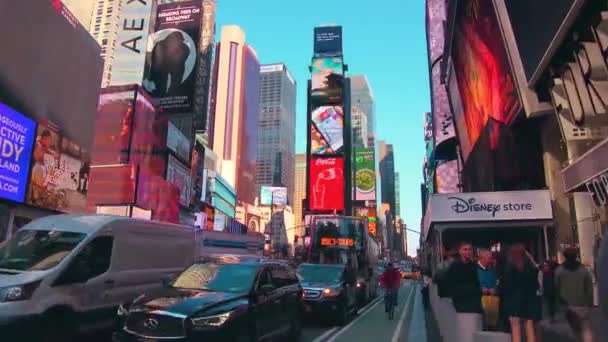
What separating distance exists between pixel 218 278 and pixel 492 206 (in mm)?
15876

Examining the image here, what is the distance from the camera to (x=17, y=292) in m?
6.54

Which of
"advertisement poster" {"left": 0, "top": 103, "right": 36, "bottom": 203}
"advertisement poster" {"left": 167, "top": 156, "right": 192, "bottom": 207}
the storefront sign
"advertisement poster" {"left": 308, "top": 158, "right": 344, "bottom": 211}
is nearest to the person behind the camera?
the storefront sign

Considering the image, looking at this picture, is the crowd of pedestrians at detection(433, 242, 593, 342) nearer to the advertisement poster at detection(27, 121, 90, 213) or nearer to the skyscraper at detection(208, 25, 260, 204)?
the advertisement poster at detection(27, 121, 90, 213)

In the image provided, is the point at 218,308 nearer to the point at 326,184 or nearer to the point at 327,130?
the point at 326,184

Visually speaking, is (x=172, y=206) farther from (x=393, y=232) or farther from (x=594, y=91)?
(x=393, y=232)

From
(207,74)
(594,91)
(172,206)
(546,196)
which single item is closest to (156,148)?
(172,206)

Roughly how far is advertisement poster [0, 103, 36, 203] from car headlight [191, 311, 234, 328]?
762 inches

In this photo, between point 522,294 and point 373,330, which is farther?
point 373,330

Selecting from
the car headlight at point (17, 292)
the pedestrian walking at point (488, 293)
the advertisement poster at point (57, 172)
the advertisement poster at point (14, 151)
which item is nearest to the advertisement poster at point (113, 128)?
the advertisement poster at point (57, 172)

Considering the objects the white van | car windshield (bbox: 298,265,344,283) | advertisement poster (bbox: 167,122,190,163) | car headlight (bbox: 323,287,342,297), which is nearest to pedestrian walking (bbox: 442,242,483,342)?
car headlight (bbox: 323,287,342,297)

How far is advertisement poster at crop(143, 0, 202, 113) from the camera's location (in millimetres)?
51781

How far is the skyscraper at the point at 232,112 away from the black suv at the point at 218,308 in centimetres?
15276

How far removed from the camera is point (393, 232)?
191 metres

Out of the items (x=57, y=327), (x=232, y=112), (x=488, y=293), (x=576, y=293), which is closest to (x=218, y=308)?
(x=57, y=327)
